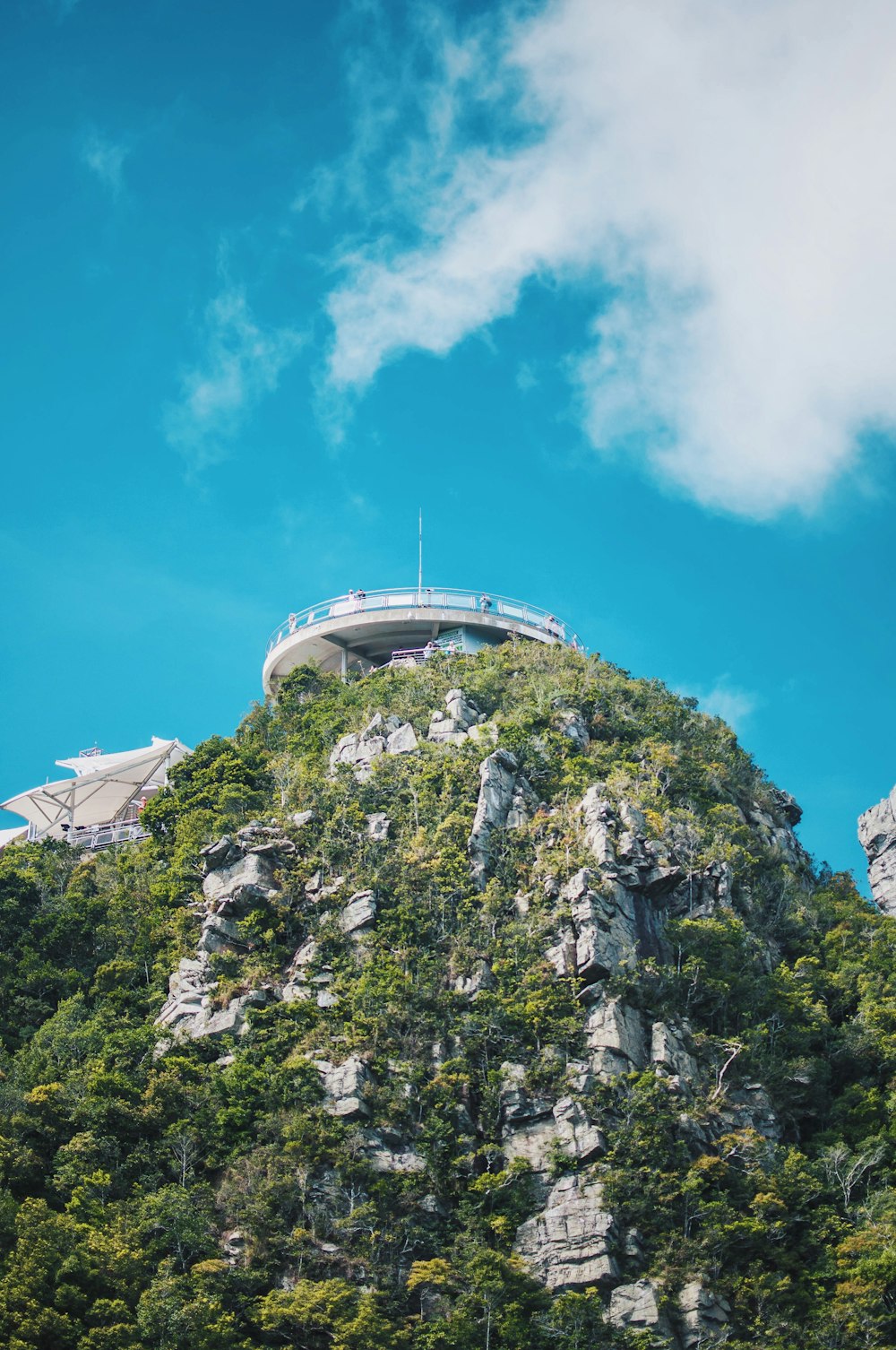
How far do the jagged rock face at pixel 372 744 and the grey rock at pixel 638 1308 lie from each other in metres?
19.2

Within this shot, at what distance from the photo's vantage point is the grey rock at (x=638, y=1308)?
40.4 metres

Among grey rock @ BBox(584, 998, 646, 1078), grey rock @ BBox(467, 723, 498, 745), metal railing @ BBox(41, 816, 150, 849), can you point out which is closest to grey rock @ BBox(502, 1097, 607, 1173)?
grey rock @ BBox(584, 998, 646, 1078)

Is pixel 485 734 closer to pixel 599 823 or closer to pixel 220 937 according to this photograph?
pixel 599 823

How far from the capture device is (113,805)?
6694cm

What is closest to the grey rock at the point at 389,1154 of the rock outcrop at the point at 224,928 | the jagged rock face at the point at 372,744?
the rock outcrop at the point at 224,928

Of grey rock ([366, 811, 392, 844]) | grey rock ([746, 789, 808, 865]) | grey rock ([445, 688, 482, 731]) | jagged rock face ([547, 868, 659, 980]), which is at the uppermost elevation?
grey rock ([445, 688, 482, 731])

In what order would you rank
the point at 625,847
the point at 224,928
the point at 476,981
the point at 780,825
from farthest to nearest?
the point at 780,825 < the point at 625,847 < the point at 224,928 < the point at 476,981

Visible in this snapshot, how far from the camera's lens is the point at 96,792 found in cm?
6638

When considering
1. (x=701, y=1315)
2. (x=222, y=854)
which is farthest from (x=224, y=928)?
(x=701, y=1315)

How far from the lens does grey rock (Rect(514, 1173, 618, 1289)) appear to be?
41125mm

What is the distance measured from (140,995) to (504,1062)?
10.5 meters

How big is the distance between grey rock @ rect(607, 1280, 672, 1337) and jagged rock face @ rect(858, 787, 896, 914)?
2583cm

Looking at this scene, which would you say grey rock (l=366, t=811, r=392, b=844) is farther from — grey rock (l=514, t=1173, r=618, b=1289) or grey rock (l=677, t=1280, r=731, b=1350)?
grey rock (l=677, t=1280, r=731, b=1350)

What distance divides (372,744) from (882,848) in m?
19.9
